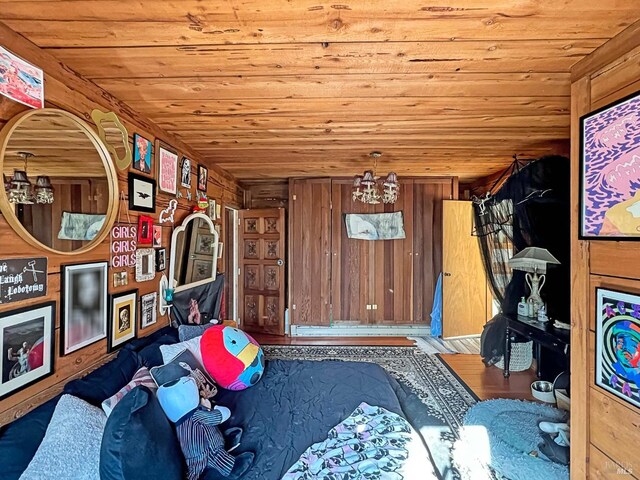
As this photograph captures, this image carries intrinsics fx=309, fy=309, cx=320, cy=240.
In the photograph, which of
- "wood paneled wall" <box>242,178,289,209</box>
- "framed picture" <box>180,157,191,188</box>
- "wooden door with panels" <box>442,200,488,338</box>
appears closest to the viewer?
"framed picture" <box>180,157,191,188</box>

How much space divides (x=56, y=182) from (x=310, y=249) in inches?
132

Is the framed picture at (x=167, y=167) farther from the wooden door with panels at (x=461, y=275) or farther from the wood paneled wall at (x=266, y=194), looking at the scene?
the wooden door with panels at (x=461, y=275)

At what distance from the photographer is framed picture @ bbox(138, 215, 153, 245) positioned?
2.07m

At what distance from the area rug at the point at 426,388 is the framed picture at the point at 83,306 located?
6.60 ft

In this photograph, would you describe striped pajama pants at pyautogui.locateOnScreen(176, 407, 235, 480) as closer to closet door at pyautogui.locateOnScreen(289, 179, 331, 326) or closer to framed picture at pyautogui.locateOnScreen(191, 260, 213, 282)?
framed picture at pyautogui.locateOnScreen(191, 260, 213, 282)

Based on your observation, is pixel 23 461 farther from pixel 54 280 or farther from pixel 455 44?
pixel 455 44

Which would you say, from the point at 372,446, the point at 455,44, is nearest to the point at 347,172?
the point at 455,44

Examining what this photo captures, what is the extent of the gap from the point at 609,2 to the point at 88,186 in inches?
95.7

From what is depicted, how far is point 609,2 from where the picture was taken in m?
1.16

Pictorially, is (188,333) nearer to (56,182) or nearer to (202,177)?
(56,182)

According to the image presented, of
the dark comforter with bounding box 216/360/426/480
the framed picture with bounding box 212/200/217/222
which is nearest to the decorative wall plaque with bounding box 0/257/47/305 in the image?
the dark comforter with bounding box 216/360/426/480

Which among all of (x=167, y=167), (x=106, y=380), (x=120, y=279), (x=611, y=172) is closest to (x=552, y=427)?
(x=611, y=172)

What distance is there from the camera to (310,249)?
459cm

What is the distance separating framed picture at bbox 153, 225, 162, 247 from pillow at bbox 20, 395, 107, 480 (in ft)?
4.04
